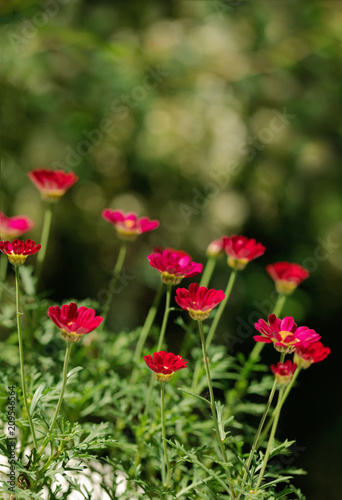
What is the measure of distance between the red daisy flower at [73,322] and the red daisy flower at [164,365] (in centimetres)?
5

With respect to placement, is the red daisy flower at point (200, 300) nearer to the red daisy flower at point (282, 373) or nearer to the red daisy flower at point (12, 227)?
the red daisy flower at point (282, 373)

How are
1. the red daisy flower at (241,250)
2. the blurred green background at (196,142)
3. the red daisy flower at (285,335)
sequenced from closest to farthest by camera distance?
the red daisy flower at (285,335), the red daisy flower at (241,250), the blurred green background at (196,142)

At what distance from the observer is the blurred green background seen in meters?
1.18

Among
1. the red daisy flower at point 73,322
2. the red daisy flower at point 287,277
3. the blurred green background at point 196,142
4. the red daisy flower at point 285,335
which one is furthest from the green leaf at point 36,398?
the blurred green background at point 196,142

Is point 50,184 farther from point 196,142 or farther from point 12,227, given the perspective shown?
point 196,142

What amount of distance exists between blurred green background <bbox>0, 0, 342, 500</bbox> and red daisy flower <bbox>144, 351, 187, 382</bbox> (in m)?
0.78

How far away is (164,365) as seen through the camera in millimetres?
404

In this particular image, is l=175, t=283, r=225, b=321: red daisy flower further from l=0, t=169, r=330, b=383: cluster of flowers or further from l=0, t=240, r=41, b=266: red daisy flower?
l=0, t=240, r=41, b=266: red daisy flower

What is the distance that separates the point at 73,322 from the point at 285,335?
0.51 ft

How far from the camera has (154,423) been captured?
0.51 metres

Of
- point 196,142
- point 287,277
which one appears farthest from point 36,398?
point 196,142

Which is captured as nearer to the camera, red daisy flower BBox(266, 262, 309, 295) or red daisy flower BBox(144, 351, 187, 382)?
red daisy flower BBox(144, 351, 187, 382)

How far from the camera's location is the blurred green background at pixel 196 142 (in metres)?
1.18

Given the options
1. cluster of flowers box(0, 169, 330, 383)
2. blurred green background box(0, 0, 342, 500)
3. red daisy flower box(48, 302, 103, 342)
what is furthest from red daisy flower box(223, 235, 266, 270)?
blurred green background box(0, 0, 342, 500)
